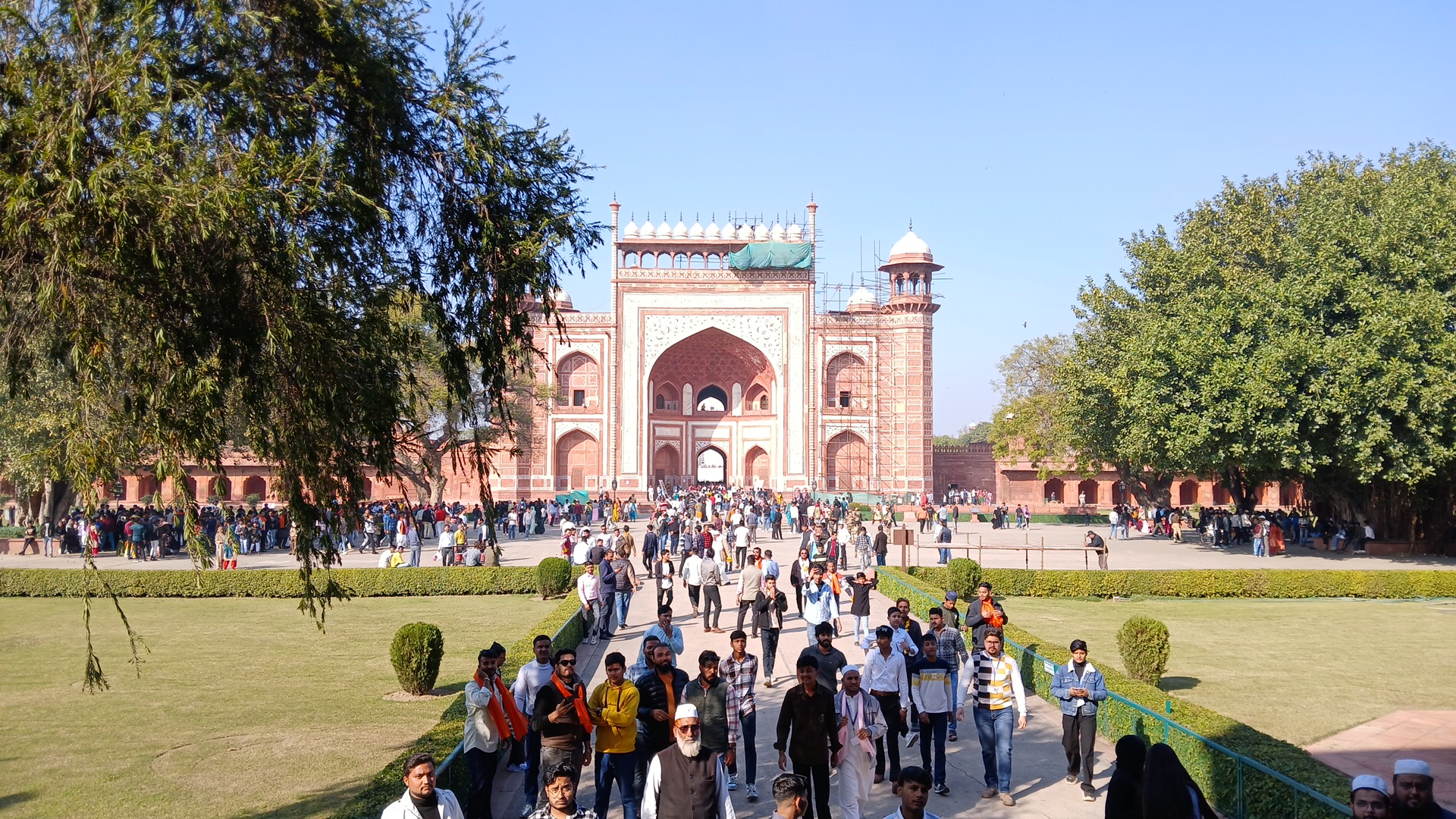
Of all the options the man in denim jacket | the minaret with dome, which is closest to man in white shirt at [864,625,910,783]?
the man in denim jacket

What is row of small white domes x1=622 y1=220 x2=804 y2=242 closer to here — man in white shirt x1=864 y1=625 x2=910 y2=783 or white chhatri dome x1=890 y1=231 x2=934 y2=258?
white chhatri dome x1=890 y1=231 x2=934 y2=258

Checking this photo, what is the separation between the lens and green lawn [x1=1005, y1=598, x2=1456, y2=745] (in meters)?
9.09

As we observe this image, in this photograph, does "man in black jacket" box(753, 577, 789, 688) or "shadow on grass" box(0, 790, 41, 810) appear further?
"man in black jacket" box(753, 577, 789, 688)

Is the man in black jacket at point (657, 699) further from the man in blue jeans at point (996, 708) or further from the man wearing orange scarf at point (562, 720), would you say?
the man in blue jeans at point (996, 708)

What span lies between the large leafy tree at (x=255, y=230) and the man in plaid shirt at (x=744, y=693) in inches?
72.7

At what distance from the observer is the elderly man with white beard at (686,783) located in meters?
4.17

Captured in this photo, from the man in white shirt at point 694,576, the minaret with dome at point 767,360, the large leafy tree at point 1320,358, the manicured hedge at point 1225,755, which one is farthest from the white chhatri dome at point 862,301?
the manicured hedge at point 1225,755

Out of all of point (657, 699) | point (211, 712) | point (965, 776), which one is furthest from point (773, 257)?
point (657, 699)

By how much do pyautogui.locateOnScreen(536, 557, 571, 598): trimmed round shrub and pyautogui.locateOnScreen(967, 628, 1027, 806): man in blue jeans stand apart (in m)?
9.81

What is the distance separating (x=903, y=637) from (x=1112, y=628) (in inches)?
292

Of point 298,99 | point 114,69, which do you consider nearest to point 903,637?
point 298,99

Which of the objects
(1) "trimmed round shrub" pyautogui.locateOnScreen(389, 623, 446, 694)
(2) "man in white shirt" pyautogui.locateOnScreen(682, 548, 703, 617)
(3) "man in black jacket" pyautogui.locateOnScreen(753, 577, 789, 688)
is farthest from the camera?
(2) "man in white shirt" pyautogui.locateOnScreen(682, 548, 703, 617)

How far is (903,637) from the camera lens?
23.2 feet

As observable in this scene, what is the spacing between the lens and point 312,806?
6.36 metres
